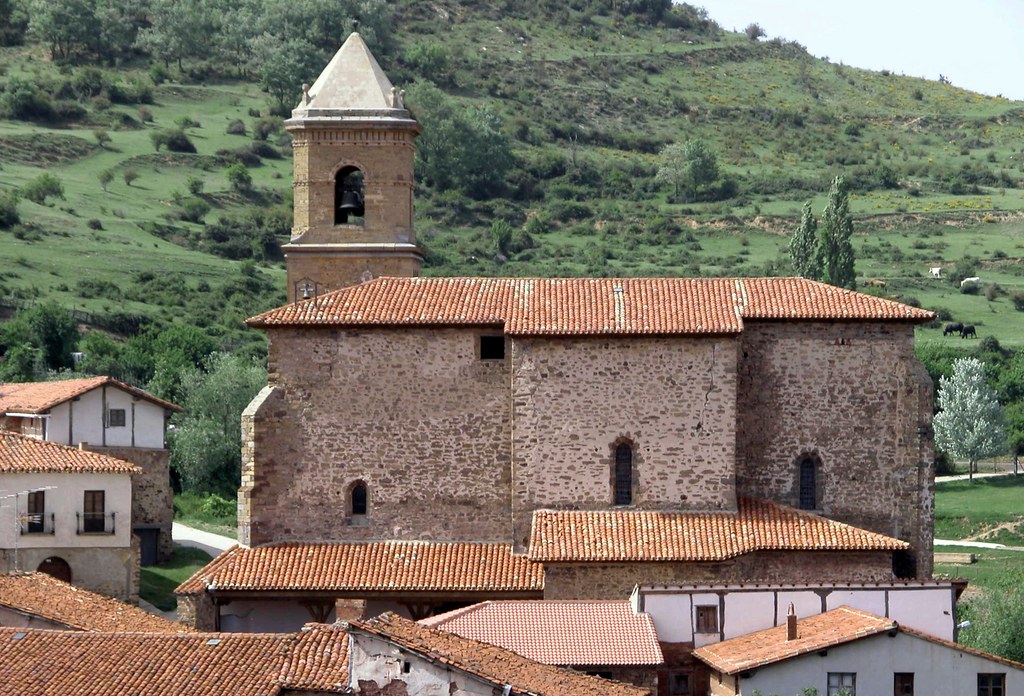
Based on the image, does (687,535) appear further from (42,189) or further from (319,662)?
(42,189)

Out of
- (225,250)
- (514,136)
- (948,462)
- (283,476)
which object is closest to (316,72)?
(514,136)

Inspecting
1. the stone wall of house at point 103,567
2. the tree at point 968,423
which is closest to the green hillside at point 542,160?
the tree at point 968,423

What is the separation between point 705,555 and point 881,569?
2.75m

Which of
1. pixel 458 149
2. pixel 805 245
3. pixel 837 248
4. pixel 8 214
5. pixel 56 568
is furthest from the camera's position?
pixel 458 149

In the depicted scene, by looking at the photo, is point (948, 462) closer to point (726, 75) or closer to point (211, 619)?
point (211, 619)

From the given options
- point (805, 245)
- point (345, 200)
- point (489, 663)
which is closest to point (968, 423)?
point (805, 245)

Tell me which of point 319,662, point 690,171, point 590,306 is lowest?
point 319,662

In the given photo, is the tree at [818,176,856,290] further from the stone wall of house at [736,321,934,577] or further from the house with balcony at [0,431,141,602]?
the stone wall of house at [736,321,934,577]

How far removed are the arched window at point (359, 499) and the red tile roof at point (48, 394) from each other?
13.0m

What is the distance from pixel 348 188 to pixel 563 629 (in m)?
11.3

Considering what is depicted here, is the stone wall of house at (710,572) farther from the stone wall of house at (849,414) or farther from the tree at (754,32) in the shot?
the tree at (754,32)

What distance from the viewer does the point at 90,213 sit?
83.1 meters

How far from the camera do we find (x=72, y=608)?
33.2 meters

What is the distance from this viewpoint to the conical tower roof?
41031mm
